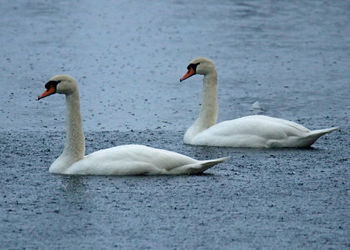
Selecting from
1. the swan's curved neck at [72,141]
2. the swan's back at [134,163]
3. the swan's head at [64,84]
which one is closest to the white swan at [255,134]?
the swan's back at [134,163]

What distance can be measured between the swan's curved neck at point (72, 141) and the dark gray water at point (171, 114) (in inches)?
7.8

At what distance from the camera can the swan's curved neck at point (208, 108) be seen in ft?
42.3

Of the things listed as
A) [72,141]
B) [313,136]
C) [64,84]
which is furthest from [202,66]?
[72,141]

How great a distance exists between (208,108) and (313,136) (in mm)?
1501

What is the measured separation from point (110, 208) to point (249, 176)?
1831mm

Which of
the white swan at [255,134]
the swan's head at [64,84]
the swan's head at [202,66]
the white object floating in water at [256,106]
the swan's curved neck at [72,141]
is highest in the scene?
the swan's head at [64,84]

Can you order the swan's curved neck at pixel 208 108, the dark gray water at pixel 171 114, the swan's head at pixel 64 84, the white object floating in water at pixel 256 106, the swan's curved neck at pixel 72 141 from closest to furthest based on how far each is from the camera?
the dark gray water at pixel 171 114 → the swan's curved neck at pixel 72 141 → the swan's head at pixel 64 84 → the swan's curved neck at pixel 208 108 → the white object floating in water at pixel 256 106

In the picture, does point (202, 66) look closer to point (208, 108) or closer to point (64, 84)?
point (208, 108)

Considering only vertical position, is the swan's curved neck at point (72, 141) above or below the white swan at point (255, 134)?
above

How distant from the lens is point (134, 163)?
34.7ft

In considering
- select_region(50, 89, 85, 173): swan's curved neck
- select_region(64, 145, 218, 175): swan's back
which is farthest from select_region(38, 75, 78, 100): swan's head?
select_region(64, 145, 218, 175): swan's back

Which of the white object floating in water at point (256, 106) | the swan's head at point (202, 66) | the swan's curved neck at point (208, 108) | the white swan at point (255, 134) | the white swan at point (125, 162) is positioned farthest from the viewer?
the white object floating in water at point (256, 106)

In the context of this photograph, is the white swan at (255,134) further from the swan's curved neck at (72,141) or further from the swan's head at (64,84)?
the swan's head at (64,84)

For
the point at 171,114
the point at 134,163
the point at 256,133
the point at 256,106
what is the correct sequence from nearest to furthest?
the point at 134,163 < the point at 256,133 < the point at 171,114 < the point at 256,106
